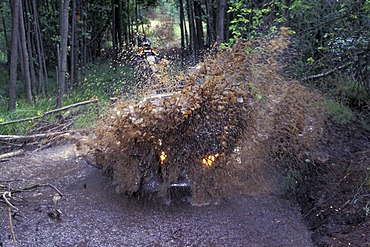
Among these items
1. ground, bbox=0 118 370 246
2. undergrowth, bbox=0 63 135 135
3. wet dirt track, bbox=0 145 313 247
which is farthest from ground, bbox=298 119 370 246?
undergrowth, bbox=0 63 135 135

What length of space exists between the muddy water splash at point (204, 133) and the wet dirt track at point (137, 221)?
30 cm

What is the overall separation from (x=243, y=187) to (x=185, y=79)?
1.86 m

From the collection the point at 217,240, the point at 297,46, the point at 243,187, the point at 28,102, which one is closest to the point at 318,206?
the point at 243,187

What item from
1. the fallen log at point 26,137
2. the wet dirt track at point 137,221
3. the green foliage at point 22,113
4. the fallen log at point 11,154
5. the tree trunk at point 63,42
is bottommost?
the wet dirt track at point 137,221

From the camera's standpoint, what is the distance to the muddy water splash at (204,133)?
595cm

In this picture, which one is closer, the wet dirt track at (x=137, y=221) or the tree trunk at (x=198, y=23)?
the wet dirt track at (x=137, y=221)

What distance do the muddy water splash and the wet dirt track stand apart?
0.30 m

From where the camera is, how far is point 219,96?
598 centimetres

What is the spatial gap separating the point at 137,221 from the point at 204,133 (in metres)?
1.58

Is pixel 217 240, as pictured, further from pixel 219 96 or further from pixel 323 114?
pixel 323 114

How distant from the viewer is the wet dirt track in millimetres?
5000

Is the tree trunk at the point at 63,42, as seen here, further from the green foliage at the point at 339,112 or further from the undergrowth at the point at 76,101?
the green foliage at the point at 339,112

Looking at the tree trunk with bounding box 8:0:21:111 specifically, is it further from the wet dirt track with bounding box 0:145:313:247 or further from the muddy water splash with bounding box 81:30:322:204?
the muddy water splash with bounding box 81:30:322:204

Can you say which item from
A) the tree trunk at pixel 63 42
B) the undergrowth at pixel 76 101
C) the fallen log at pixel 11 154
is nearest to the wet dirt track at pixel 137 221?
the fallen log at pixel 11 154
